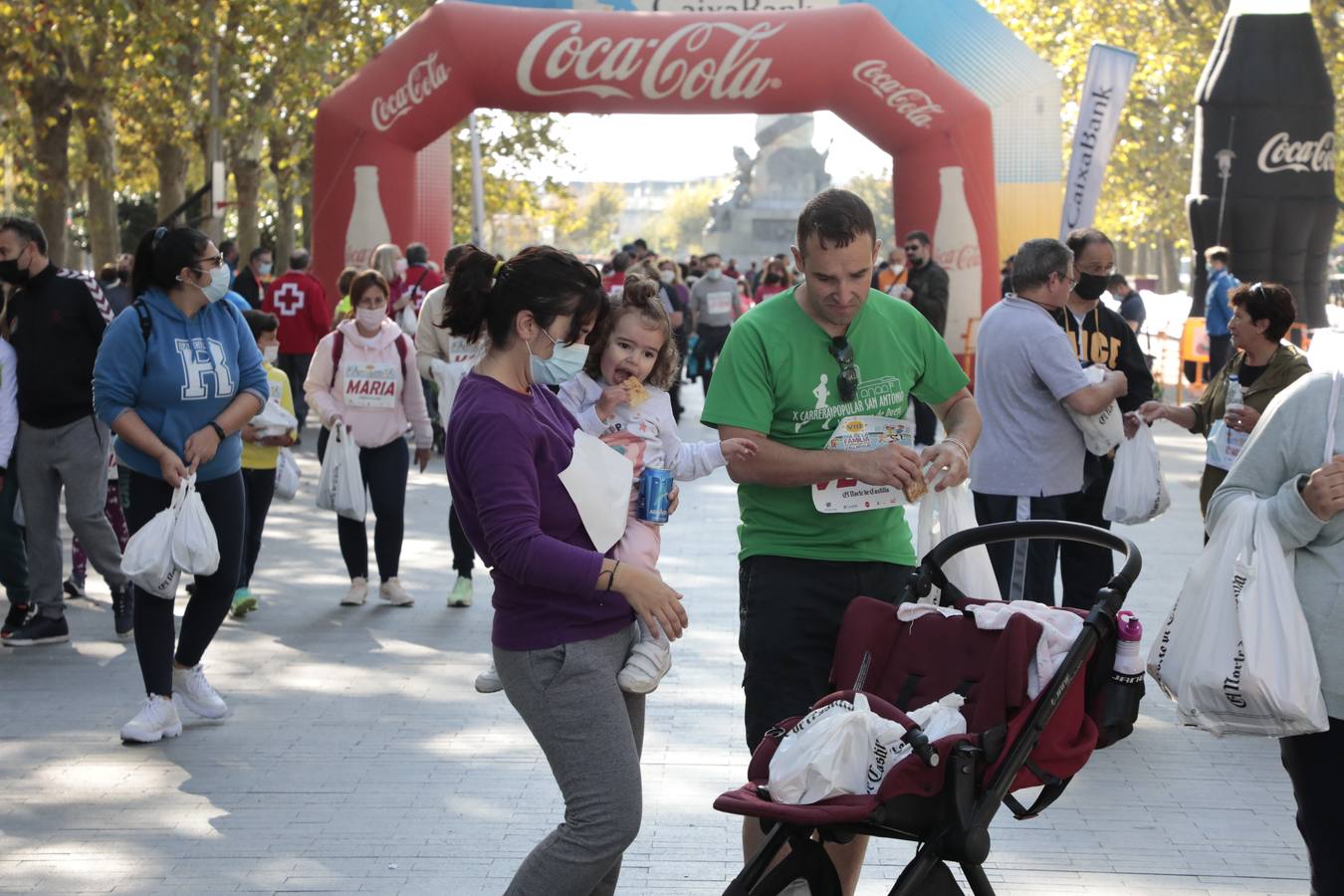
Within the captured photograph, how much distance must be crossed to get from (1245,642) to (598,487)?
1.41 metres

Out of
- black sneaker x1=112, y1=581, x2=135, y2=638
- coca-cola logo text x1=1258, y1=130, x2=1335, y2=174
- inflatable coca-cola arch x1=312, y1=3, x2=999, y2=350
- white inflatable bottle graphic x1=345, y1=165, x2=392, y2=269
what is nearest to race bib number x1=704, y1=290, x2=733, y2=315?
inflatable coca-cola arch x1=312, y1=3, x2=999, y2=350

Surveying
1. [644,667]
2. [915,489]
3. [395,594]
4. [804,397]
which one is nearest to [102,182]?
[395,594]

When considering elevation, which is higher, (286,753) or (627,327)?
(627,327)

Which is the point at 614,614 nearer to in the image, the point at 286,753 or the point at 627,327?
the point at 627,327

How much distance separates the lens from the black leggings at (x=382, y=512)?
30.7 feet

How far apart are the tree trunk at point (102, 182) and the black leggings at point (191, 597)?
694 inches

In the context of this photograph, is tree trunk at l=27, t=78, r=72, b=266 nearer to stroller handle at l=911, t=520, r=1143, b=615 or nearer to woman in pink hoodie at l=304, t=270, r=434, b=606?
woman in pink hoodie at l=304, t=270, r=434, b=606

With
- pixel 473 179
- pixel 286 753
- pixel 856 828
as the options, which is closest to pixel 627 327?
pixel 856 828

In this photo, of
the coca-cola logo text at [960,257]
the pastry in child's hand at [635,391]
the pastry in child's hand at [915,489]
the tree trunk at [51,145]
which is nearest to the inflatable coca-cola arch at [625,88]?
the coca-cola logo text at [960,257]

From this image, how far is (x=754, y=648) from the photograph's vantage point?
438 centimetres

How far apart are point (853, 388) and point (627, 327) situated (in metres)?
0.90

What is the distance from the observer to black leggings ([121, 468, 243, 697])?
6492mm

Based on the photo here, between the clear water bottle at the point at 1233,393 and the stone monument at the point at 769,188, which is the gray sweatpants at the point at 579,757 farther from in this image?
the stone monument at the point at 769,188

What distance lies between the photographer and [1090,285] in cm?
715
